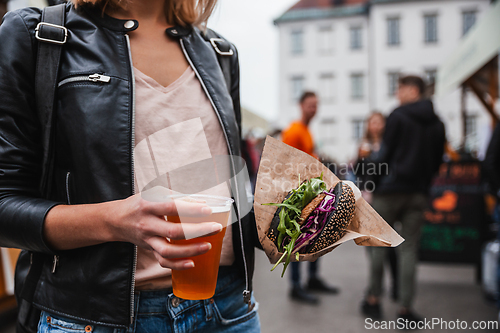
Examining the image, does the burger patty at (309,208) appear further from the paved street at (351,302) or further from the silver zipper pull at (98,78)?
the paved street at (351,302)

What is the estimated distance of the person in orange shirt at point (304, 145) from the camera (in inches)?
159

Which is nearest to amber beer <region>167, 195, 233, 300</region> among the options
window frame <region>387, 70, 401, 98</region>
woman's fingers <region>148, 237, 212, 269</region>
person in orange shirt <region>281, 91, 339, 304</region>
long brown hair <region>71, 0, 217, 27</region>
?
woman's fingers <region>148, 237, 212, 269</region>

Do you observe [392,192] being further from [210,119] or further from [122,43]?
Answer: [122,43]

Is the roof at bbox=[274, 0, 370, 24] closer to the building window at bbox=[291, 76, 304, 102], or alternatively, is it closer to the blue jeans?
the building window at bbox=[291, 76, 304, 102]

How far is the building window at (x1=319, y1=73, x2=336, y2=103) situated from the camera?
90.2 ft

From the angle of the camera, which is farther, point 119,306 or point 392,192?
point 392,192

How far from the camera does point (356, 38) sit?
89.8ft

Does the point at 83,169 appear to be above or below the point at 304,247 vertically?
above

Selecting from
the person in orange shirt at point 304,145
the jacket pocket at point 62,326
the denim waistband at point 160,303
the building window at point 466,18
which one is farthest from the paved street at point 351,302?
the building window at point 466,18

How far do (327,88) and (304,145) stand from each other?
24.8 metres

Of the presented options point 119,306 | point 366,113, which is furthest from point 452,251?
point 366,113

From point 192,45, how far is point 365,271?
190 inches

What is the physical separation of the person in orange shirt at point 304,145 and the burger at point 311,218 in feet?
9.54

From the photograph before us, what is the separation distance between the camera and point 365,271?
17.4ft
